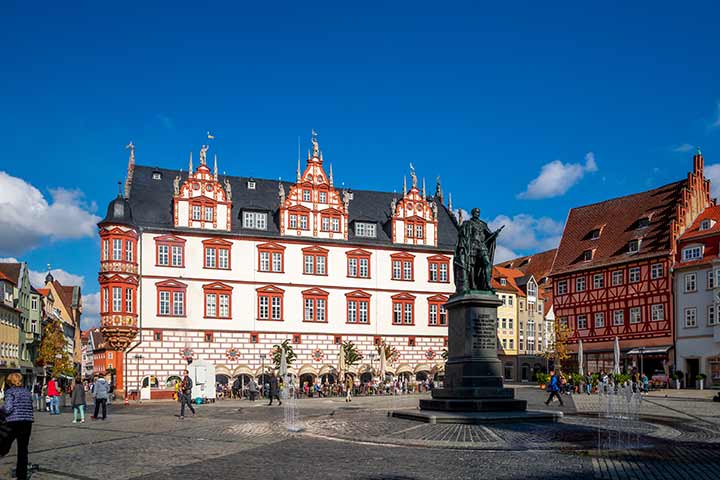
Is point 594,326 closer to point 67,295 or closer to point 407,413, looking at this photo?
point 407,413

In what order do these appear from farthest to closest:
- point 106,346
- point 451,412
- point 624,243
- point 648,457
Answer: point 624,243, point 106,346, point 451,412, point 648,457

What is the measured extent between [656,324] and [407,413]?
39889mm

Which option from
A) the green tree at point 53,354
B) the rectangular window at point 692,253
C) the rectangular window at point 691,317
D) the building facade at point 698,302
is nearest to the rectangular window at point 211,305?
the green tree at point 53,354

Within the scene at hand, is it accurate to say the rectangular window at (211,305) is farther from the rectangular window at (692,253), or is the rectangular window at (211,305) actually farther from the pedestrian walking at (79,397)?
the rectangular window at (692,253)

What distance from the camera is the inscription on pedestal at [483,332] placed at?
2308cm

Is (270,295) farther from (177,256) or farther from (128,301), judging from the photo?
(128,301)

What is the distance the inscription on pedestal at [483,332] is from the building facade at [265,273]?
104 feet

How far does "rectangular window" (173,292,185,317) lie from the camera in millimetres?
51562

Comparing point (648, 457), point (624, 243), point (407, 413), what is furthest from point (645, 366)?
point (648, 457)

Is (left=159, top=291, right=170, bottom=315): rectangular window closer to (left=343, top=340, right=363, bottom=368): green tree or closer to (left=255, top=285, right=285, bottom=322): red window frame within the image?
(left=255, top=285, right=285, bottom=322): red window frame

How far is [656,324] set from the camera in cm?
5750

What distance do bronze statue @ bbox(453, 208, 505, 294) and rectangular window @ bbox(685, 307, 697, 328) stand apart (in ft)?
113

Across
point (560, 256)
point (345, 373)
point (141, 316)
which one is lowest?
point (345, 373)

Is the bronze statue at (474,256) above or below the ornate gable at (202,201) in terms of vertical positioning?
below
